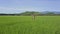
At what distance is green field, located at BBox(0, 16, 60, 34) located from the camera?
135 cm

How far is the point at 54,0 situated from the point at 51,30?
35 cm

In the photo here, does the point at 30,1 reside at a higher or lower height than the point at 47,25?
higher

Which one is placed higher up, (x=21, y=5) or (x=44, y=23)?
(x=21, y=5)

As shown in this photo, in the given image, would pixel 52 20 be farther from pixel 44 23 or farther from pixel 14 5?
pixel 14 5

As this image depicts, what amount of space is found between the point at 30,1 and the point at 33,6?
0.07m

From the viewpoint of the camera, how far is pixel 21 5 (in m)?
1.40

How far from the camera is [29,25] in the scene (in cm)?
139

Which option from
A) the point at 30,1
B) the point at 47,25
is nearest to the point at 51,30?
the point at 47,25

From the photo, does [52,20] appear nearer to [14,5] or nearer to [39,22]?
[39,22]

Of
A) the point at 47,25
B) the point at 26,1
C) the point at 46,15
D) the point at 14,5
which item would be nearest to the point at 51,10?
the point at 46,15

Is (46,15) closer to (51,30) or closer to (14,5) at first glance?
(51,30)

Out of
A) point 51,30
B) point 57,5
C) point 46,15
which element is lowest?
point 51,30

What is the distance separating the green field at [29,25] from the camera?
1.35 metres

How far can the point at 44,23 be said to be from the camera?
4.64ft
